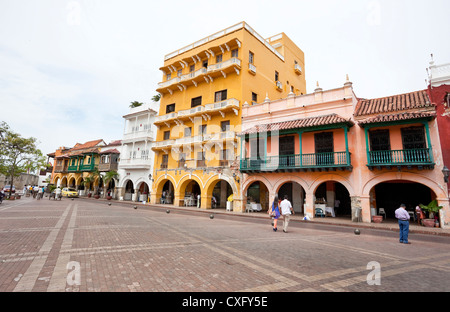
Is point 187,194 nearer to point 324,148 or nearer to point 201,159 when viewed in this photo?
point 201,159

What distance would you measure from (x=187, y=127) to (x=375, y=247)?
71.8 ft

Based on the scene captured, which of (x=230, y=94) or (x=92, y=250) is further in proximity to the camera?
(x=230, y=94)

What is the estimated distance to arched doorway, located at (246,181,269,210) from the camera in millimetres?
22266

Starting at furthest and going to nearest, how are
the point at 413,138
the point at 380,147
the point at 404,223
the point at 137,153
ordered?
the point at 137,153
the point at 380,147
the point at 413,138
the point at 404,223

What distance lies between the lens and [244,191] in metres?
20.7

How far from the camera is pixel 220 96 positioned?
24469 millimetres

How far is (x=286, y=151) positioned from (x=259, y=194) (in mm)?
5830

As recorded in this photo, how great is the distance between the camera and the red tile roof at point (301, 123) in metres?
16.0

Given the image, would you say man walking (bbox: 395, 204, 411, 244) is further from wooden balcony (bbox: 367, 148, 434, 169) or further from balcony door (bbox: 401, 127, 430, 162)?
balcony door (bbox: 401, 127, 430, 162)

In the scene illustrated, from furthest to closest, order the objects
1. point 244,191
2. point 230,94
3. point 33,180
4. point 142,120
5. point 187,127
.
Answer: point 33,180, point 142,120, point 187,127, point 230,94, point 244,191

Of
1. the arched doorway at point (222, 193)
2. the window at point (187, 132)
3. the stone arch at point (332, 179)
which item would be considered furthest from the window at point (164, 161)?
the stone arch at point (332, 179)

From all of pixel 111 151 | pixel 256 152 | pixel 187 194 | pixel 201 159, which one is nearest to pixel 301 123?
pixel 256 152
